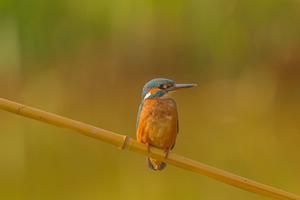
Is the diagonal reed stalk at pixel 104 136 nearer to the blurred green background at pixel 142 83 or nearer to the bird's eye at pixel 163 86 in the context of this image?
the bird's eye at pixel 163 86

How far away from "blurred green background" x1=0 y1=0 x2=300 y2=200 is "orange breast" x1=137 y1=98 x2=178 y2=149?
195cm

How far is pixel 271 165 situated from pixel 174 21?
1369 millimetres

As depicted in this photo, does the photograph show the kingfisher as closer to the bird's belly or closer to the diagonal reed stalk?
the bird's belly

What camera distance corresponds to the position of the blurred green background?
4234 millimetres

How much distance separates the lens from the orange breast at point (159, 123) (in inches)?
77.7

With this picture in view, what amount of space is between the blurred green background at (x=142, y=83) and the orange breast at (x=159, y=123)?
6.40 feet

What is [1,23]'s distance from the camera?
457 centimetres

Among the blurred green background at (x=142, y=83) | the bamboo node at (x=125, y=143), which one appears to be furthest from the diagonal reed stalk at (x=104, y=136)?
the blurred green background at (x=142, y=83)

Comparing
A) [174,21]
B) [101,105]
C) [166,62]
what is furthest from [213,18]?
[101,105]

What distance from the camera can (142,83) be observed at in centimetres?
507

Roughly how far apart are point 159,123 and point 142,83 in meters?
3.07

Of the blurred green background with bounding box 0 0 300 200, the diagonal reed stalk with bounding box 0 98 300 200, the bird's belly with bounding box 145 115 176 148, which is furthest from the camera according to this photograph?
the blurred green background with bounding box 0 0 300 200

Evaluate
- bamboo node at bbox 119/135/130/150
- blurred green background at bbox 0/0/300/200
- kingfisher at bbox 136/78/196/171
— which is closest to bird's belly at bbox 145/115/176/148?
kingfisher at bbox 136/78/196/171

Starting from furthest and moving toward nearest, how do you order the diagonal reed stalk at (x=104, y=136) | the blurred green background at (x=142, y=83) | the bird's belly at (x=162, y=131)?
the blurred green background at (x=142, y=83), the bird's belly at (x=162, y=131), the diagonal reed stalk at (x=104, y=136)
